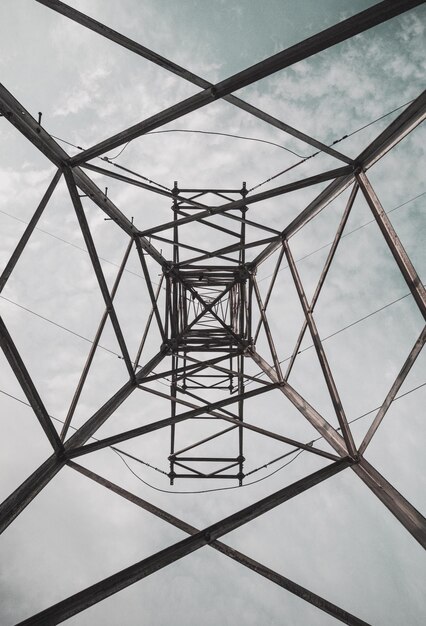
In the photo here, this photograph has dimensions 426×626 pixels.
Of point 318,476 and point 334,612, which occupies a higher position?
point 318,476

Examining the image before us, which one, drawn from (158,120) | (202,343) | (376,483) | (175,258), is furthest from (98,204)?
(376,483)

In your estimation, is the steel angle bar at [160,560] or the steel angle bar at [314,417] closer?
the steel angle bar at [160,560]

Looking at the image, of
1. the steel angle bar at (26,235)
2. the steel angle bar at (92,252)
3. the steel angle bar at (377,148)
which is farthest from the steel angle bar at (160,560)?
the steel angle bar at (377,148)

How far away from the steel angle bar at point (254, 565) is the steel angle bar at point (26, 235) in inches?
101

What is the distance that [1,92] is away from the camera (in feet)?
12.1

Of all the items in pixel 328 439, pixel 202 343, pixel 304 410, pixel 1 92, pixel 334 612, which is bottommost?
pixel 334 612

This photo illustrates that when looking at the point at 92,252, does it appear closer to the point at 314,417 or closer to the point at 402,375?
the point at 314,417

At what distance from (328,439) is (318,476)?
0.99 metres

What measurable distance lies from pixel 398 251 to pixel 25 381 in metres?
4.62

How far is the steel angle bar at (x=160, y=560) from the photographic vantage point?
9.36ft

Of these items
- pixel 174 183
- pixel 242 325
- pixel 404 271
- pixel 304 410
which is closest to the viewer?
pixel 404 271

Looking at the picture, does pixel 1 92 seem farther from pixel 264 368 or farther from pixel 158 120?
pixel 264 368

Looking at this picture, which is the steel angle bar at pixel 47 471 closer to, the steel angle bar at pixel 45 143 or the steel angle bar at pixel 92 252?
the steel angle bar at pixel 92 252

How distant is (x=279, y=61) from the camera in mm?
3496
